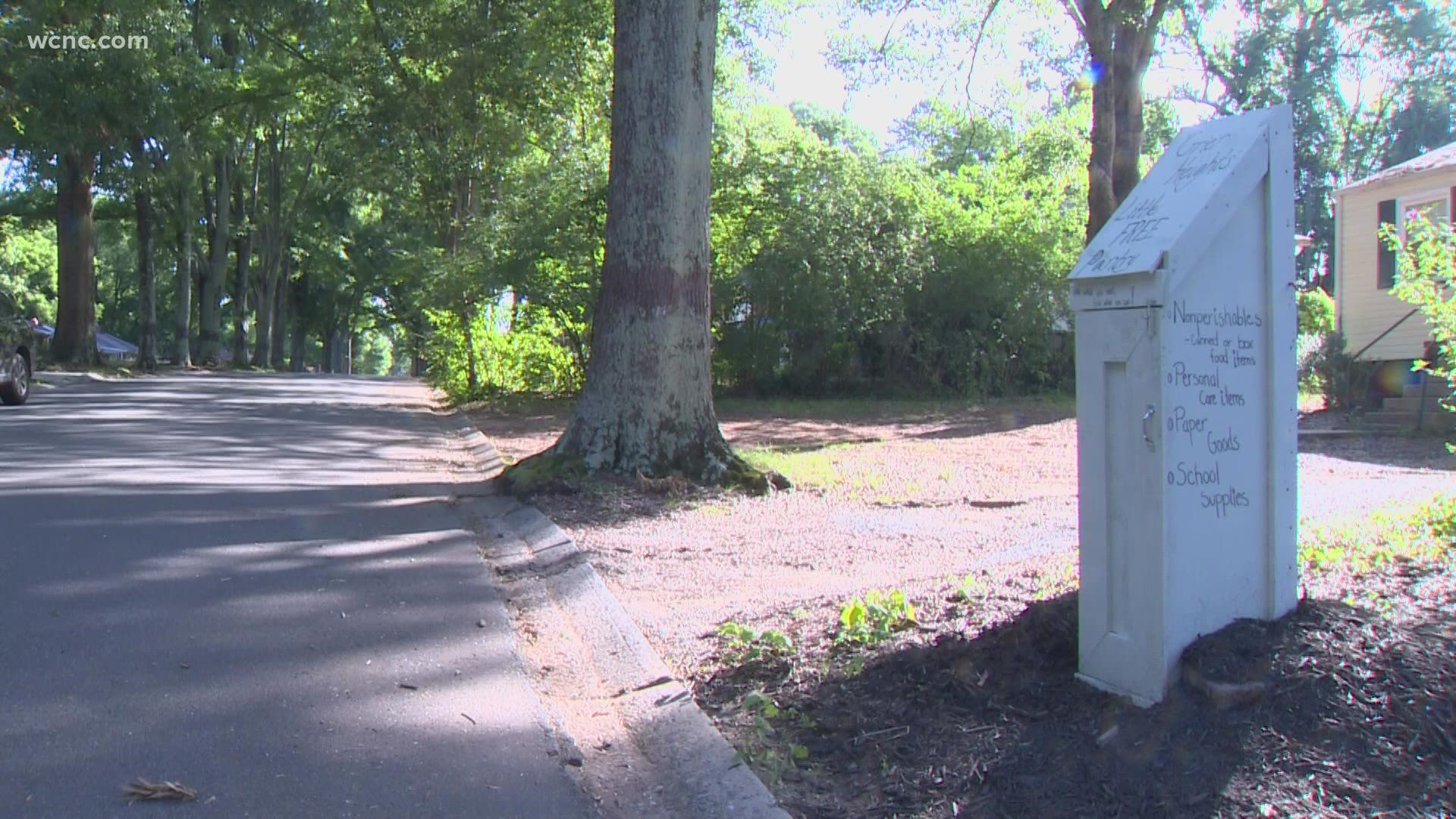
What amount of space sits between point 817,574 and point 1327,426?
13331 millimetres

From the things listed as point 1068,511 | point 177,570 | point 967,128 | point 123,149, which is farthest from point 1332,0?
point 177,570

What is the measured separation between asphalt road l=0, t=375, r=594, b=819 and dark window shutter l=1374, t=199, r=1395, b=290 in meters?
18.3

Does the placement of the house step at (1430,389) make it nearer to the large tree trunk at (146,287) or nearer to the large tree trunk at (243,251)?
the large tree trunk at (146,287)

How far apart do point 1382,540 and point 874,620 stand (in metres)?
3.12

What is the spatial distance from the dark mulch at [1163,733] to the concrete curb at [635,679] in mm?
143

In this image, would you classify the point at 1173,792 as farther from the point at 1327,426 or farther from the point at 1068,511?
the point at 1327,426

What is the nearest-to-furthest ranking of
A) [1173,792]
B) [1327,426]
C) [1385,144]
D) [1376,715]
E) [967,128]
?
[1173,792] < [1376,715] < [1327,426] < [967,128] < [1385,144]

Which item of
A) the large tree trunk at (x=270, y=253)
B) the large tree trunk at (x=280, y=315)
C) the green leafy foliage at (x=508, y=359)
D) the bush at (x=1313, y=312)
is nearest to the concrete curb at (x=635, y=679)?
the green leafy foliage at (x=508, y=359)

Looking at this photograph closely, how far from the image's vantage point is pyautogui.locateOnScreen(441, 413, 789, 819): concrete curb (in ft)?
11.9

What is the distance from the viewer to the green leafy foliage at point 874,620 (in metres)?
4.79

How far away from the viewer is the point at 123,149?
28531 millimetres

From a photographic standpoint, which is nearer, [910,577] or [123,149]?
[910,577]

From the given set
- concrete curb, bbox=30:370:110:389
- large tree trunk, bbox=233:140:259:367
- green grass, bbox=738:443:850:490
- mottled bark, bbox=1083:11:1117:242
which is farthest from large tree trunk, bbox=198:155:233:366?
green grass, bbox=738:443:850:490

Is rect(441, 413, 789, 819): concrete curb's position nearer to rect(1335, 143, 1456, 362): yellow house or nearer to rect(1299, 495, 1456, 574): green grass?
rect(1299, 495, 1456, 574): green grass
